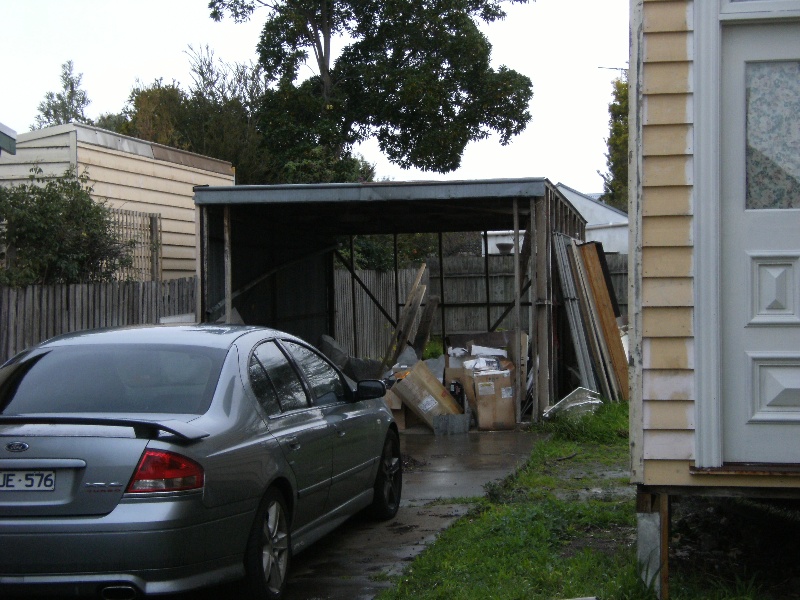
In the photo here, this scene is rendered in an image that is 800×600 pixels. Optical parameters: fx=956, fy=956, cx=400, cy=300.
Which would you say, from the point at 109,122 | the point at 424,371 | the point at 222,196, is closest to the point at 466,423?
the point at 424,371

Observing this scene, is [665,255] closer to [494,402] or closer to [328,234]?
[494,402]

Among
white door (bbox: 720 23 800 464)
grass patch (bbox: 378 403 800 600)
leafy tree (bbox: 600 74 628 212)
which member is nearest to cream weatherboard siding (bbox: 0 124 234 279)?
grass patch (bbox: 378 403 800 600)

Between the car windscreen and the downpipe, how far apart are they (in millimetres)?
918

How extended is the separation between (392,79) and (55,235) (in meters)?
14.2

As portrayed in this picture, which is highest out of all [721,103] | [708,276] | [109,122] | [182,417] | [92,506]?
[109,122]

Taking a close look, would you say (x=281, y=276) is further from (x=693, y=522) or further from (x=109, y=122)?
(x=109, y=122)

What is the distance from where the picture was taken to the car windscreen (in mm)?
4926

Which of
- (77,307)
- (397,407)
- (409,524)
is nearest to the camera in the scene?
(409,524)

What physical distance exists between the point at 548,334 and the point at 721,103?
26.5ft

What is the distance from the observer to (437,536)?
6.78 m

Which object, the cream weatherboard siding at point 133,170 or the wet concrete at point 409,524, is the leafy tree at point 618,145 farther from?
the wet concrete at point 409,524

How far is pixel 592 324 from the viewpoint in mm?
13336

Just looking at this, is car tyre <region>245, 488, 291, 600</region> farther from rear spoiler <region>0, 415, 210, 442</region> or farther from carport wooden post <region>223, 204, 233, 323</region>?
carport wooden post <region>223, 204, 233, 323</region>

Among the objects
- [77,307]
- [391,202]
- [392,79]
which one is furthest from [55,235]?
[392,79]
